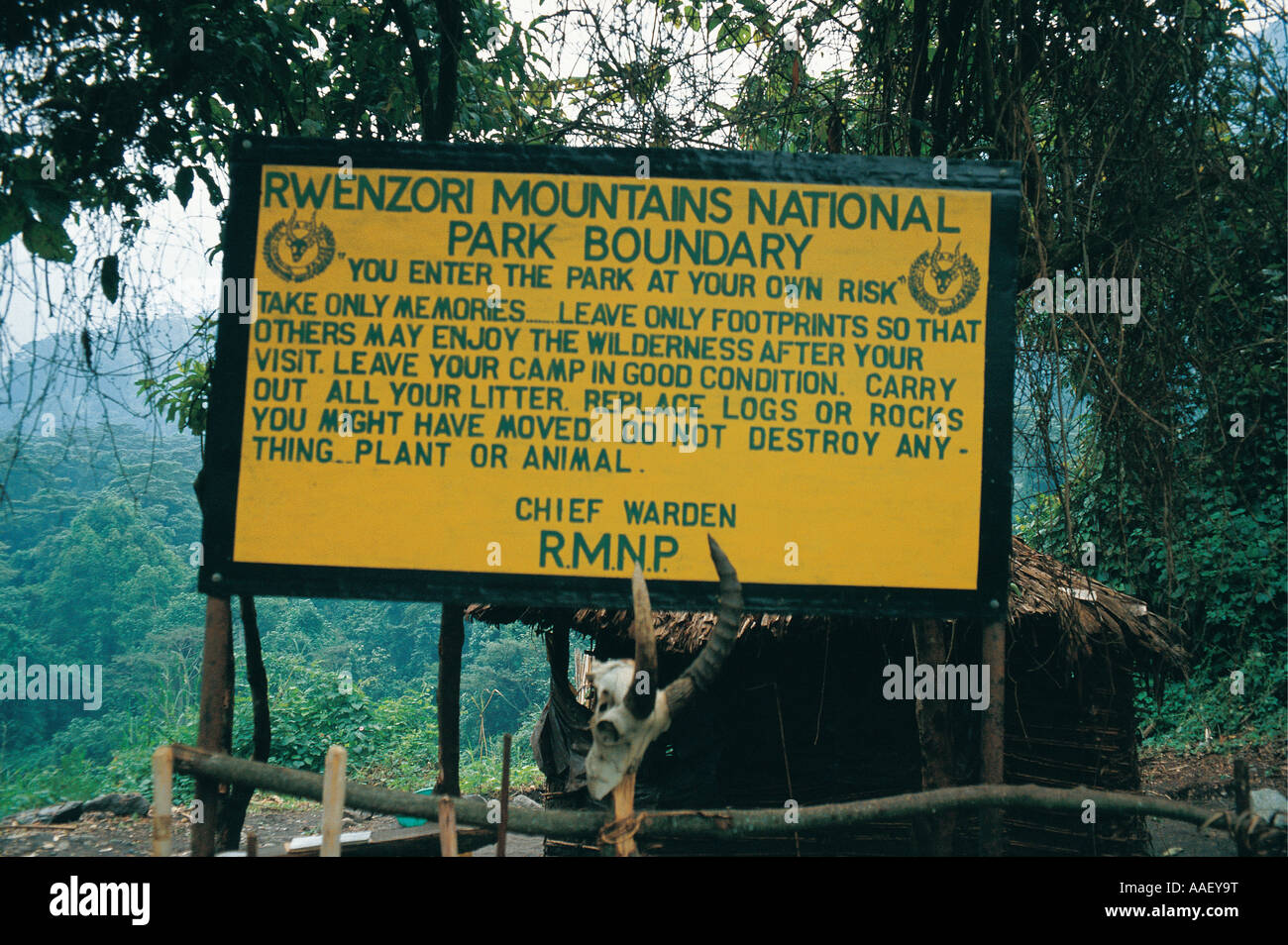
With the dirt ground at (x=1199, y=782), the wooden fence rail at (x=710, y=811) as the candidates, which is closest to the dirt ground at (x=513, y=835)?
the dirt ground at (x=1199, y=782)

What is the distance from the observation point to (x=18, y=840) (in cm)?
834

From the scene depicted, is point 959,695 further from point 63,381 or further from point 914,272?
point 63,381

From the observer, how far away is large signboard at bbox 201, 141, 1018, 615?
3.23 m

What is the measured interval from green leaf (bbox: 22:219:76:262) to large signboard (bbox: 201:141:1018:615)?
789 mm

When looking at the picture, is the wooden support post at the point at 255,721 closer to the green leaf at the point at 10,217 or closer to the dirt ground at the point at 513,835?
the green leaf at the point at 10,217

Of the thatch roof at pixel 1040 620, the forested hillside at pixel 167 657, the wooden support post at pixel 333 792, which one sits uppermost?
Result: the thatch roof at pixel 1040 620

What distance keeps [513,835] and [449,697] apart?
5.90 metres

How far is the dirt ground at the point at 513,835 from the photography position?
26.2 ft

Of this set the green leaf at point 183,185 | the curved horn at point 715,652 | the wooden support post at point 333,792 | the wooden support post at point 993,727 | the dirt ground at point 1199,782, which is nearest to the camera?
the wooden support post at point 333,792

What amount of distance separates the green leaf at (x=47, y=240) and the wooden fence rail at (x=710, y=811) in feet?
6.82

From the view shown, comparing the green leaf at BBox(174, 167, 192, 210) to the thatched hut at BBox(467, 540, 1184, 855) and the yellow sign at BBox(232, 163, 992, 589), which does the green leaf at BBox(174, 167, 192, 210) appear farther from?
the thatched hut at BBox(467, 540, 1184, 855)

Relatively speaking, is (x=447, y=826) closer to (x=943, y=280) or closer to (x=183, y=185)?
(x=943, y=280)

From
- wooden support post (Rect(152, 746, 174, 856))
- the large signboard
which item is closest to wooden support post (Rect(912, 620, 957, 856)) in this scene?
the large signboard

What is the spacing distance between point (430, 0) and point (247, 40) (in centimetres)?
105
